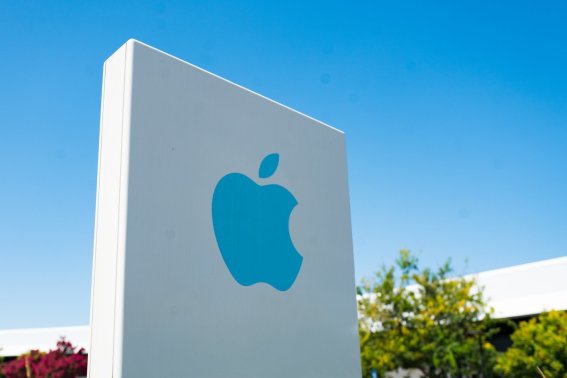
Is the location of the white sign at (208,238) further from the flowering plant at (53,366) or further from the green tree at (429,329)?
the green tree at (429,329)

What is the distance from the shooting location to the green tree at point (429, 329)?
14688mm

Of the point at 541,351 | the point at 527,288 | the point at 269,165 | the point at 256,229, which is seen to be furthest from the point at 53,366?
the point at 527,288

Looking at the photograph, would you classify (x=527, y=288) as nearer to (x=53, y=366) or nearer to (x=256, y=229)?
(x=53, y=366)

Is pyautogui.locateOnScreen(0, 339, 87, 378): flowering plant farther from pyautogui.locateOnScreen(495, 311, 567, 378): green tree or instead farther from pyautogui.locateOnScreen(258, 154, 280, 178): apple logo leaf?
pyautogui.locateOnScreen(495, 311, 567, 378): green tree

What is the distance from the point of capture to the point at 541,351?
38.0ft

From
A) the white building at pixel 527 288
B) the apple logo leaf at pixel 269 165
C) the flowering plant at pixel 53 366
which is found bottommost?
the flowering plant at pixel 53 366

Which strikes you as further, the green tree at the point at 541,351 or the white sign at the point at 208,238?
the green tree at the point at 541,351

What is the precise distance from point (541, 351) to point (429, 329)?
3.71 meters

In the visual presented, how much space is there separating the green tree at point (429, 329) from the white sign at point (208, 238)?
11400mm

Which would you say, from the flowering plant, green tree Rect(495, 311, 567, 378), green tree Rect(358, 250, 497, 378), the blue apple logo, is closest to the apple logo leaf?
the blue apple logo

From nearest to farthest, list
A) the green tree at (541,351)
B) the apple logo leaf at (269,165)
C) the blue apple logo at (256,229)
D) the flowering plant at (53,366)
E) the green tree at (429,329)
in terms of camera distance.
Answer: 1. the blue apple logo at (256,229)
2. the apple logo leaf at (269,165)
3. the flowering plant at (53,366)
4. the green tree at (541,351)
5. the green tree at (429,329)

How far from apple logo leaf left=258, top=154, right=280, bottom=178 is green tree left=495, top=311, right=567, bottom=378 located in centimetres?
967

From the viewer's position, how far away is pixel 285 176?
397 cm

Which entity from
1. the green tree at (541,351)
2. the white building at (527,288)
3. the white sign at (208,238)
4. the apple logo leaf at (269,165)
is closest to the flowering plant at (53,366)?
the white sign at (208,238)
